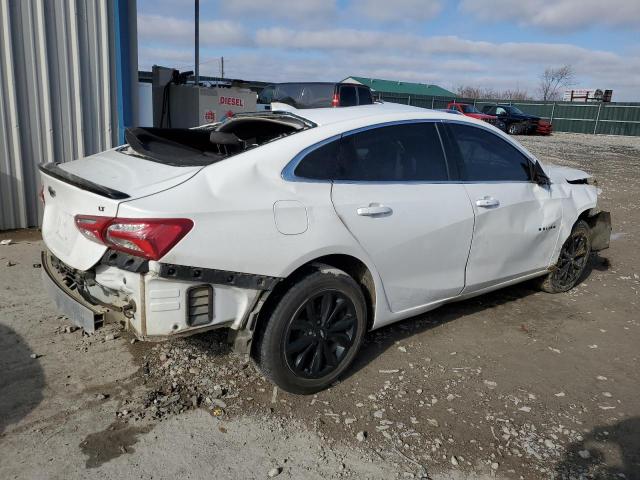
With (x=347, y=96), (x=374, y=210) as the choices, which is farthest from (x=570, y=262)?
(x=347, y=96)

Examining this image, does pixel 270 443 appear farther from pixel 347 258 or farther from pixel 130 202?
pixel 130 202

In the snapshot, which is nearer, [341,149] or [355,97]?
[341,149]

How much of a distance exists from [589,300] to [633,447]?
244cm

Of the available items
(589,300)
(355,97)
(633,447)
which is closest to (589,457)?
(633,447)

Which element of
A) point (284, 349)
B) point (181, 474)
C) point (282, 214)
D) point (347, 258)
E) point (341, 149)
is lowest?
point (181, 474)

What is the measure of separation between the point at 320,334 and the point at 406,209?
0.96m

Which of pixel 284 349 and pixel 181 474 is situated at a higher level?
pixel 284 349

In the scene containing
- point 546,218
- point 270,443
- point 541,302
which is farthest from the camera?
point 541,302

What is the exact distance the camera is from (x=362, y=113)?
3.48m

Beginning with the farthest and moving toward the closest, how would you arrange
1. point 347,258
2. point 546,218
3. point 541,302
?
point 541,302, point 546,218, point 347,258

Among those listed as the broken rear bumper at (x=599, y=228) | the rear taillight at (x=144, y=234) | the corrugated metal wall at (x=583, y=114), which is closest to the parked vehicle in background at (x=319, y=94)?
the broken rear bumper at (x=599, y=228)

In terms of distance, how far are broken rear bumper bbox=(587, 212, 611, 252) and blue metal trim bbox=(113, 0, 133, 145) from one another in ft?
17.9

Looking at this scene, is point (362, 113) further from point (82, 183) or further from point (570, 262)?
point (570, 262)

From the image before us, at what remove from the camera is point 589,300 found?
5.06 metres
